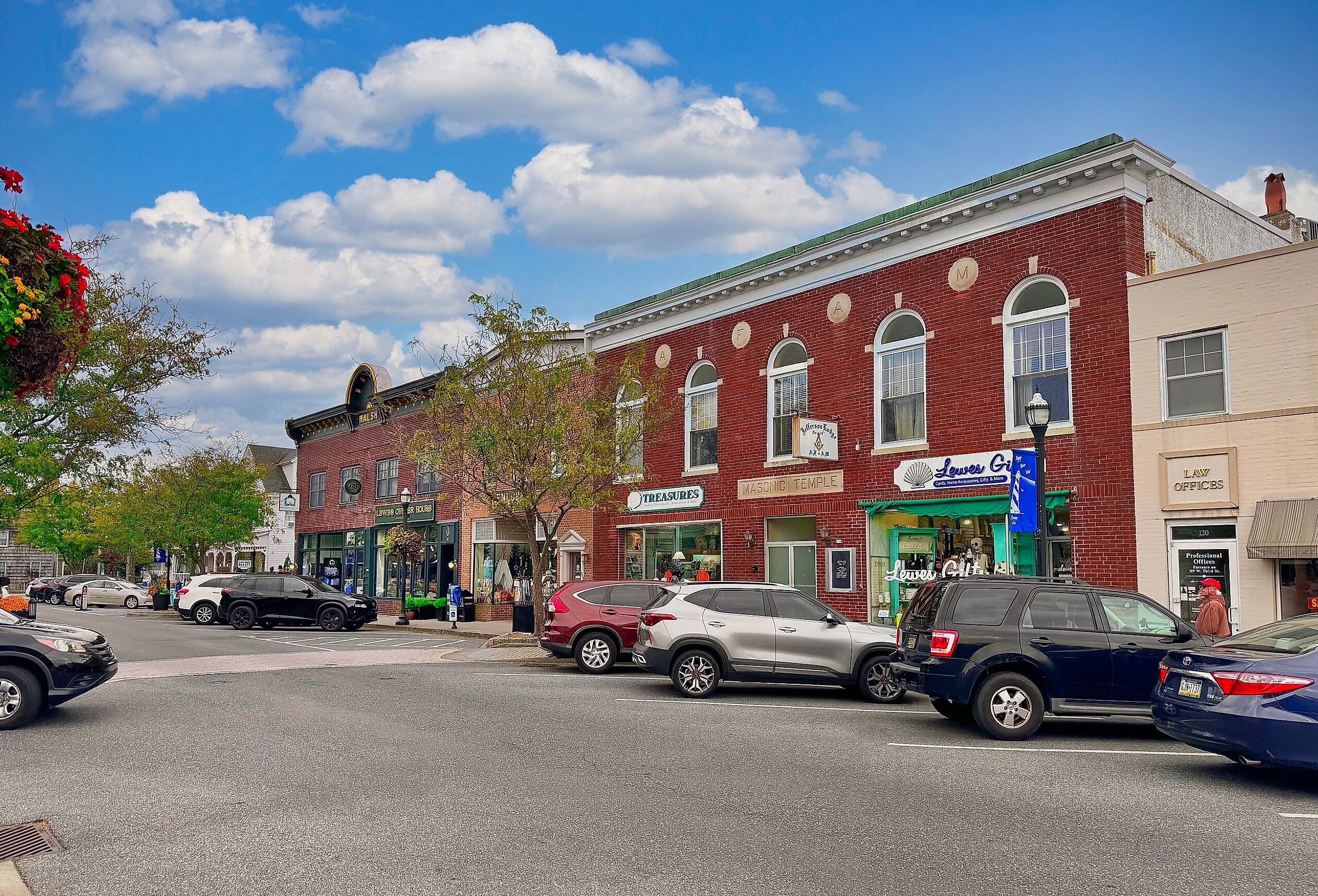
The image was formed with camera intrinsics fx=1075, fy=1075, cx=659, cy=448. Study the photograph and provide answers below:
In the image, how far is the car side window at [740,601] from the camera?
1527 cm

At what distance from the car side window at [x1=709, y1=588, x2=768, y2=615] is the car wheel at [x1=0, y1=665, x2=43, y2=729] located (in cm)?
837

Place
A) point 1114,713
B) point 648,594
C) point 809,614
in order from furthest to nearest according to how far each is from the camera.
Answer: point 648,594
point 809,614
point 1114,713

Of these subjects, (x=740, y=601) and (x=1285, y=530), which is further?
(x=1285, y=530)

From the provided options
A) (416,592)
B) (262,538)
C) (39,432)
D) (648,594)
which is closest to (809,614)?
(648,594)

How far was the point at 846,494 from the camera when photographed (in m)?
23.0

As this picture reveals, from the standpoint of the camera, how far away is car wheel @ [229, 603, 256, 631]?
31.2 metres

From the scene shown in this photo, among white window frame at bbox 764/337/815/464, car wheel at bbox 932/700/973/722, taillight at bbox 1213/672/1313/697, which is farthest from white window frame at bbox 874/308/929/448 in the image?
taillight at bbox 1213/672/1313/697

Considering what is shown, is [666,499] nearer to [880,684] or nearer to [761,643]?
[761,643]

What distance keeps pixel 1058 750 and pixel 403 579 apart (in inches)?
1132

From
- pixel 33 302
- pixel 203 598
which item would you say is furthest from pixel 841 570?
pixel 203 598

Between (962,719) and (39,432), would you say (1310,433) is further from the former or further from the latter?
(39,432)

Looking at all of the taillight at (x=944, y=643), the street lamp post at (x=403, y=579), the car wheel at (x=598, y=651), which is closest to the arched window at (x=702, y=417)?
the car wheel at (x=598, y=651)

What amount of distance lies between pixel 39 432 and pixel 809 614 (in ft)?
46.7

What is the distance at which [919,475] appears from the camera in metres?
21.4
